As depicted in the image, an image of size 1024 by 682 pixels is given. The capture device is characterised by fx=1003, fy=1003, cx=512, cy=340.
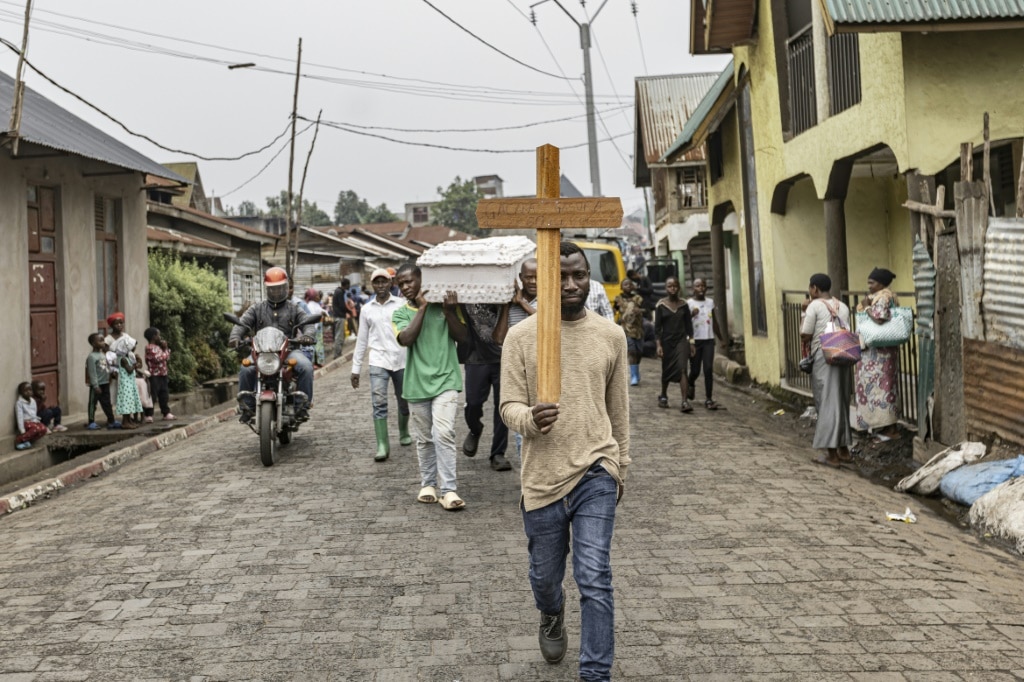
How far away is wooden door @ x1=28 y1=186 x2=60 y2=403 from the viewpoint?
13.7 metres

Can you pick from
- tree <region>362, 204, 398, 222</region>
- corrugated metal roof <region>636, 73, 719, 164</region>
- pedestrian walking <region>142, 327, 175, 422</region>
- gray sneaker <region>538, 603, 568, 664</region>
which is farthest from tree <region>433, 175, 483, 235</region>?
gray sneaker <region>538, 603, 568, 664</region>

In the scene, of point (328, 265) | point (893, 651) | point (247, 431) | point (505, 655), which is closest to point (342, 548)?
point (505, 655)

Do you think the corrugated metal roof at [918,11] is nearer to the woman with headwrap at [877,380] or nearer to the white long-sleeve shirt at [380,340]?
the woman with headwrap at [877,380]

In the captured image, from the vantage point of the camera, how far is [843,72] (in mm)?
11688

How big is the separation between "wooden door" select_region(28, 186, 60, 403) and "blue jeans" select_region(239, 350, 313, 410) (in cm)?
480

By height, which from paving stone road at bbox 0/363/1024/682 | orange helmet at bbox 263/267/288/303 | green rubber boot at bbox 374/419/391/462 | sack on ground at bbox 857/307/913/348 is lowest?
paving stone road at bbox 0/363/1024/682

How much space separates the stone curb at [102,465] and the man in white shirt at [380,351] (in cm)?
305

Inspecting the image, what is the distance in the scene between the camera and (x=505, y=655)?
185 inches

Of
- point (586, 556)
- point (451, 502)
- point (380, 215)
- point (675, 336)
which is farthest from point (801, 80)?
point (380, 215)

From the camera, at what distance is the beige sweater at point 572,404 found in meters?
4.14

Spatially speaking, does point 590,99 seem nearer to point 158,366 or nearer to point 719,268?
point 719,268

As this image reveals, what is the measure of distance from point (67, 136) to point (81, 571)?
852 centimetres

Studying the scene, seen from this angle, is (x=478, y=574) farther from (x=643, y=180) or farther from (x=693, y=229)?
(x=643, y=180)

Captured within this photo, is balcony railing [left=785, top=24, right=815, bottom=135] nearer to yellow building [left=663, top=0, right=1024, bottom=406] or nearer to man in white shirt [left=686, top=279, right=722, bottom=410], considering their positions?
yellow building [left=663, top=0, right=1024, bottom=406]
